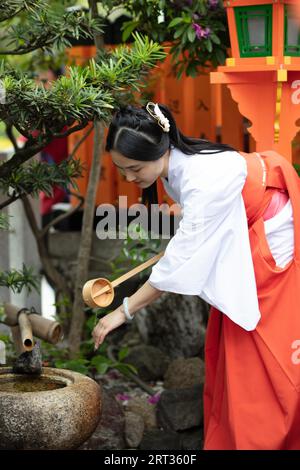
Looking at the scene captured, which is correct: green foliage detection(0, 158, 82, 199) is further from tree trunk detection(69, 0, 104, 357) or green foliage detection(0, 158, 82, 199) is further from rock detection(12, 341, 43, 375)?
tree trunk detection(69, 0, 104, 357)

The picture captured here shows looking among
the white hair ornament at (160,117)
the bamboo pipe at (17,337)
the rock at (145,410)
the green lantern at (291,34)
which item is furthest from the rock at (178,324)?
the white hair ornament at (160,117)

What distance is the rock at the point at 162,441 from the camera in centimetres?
491

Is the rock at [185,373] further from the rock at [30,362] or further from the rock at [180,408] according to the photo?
the rock at [30,362]

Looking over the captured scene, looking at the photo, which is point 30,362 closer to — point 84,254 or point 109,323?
point 109,323

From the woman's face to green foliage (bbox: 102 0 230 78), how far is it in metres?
1.43

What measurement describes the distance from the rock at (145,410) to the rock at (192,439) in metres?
0.31

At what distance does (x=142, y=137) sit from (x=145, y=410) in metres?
2.36

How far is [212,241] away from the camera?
3609mm

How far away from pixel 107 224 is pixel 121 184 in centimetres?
64

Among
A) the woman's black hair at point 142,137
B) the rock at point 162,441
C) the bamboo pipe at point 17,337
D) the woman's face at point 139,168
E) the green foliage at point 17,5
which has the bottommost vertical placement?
the rock at point 162,441

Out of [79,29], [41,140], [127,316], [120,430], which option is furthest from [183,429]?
[79,29]

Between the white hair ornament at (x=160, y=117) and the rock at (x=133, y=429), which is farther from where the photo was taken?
the rock at (x=133, y=429)

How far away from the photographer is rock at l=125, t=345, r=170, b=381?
19.6 ft
